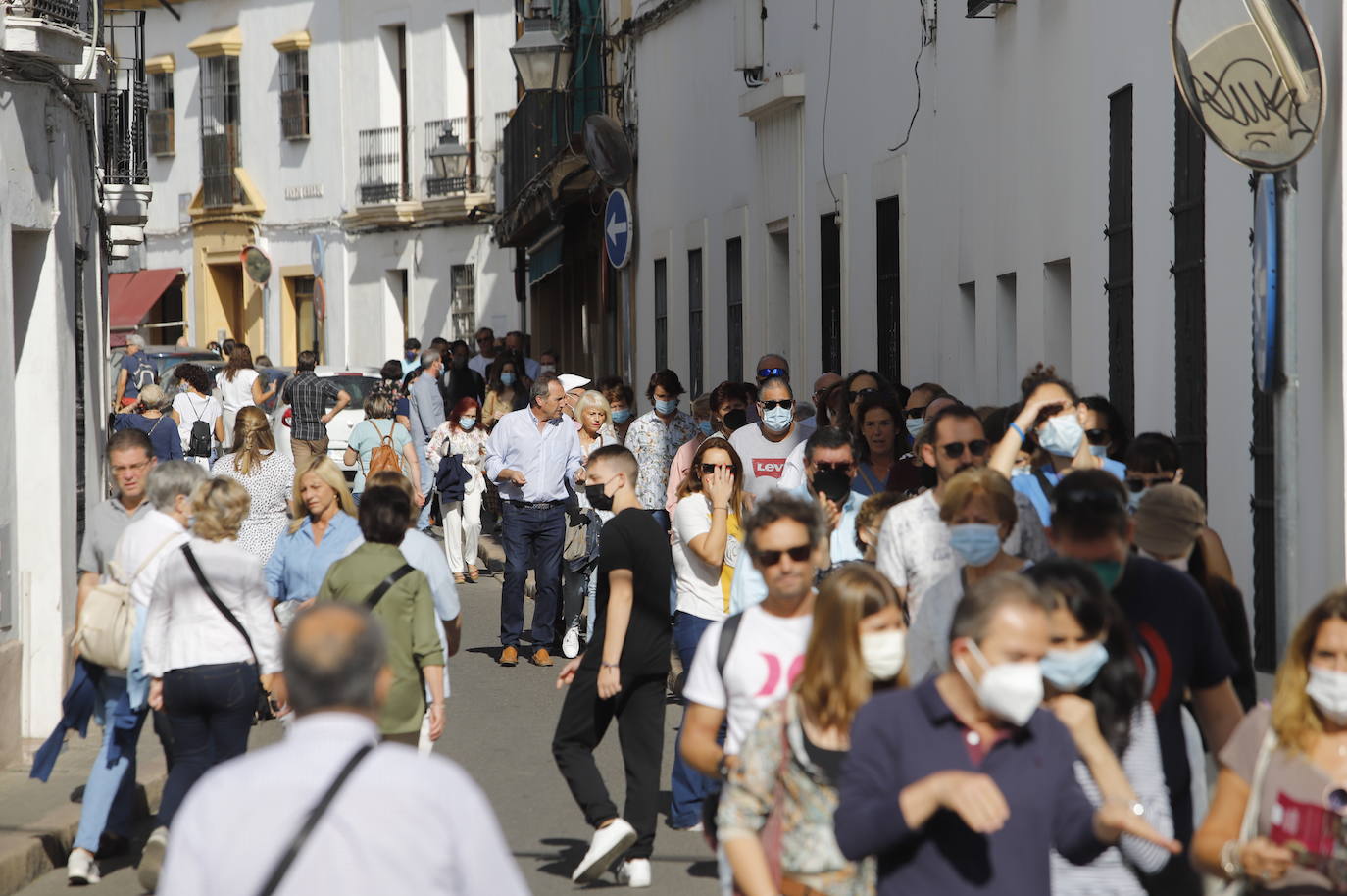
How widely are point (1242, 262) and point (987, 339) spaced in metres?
4.79

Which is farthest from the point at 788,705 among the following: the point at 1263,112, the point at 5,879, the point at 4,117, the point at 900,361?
the point at 900,361

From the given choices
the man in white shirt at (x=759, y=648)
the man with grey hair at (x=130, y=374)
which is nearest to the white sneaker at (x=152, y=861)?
the man in white shirt at (x=759, y=648)

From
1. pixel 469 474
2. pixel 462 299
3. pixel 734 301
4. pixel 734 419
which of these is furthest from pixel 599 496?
pixel 462 299

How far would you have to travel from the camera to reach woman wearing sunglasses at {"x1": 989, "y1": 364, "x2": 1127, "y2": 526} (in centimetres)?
759

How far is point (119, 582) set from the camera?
28.3ft

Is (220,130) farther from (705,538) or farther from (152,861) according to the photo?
(152,861)

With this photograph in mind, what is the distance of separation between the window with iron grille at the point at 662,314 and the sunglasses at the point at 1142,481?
15778mm

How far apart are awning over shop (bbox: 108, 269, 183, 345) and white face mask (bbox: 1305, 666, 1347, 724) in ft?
128

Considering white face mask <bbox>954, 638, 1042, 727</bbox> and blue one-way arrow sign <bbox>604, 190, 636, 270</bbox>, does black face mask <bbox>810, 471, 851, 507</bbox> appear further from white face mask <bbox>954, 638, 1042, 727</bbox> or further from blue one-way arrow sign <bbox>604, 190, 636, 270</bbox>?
blue one-way arrow sign <bbox>604, 190, 636, 270</bbox>

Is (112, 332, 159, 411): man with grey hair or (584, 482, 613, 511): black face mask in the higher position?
(112, 332, 159, 411): man with grey hair

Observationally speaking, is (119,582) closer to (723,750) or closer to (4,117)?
(4,117)

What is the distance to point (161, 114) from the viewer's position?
43.1 m

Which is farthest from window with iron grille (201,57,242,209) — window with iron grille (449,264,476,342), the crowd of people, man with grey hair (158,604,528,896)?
man with grey hair (158,604,528,896)

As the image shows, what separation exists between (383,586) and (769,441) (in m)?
3.84
